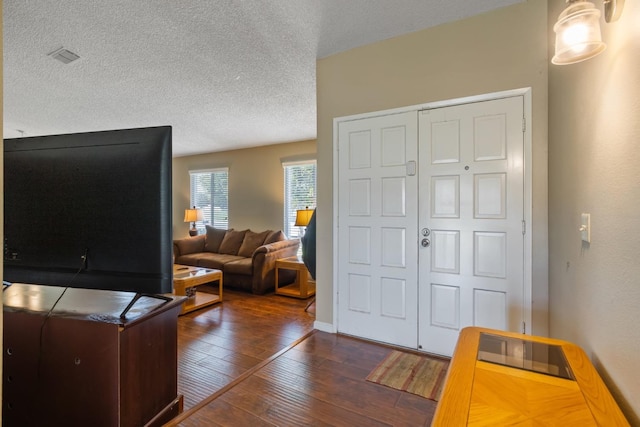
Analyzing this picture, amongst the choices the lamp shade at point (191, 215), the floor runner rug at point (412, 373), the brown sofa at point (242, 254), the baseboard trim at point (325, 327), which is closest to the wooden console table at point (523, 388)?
the floor runner rug at point (412, 373)

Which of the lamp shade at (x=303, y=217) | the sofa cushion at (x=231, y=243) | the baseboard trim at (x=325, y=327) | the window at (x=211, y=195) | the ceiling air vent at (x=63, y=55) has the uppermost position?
the ceiling air vent at (x=63, y=55)

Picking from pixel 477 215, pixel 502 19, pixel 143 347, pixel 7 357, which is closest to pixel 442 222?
pixel 477 215

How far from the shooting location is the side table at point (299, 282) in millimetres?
4211

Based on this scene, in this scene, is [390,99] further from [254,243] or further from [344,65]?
Answer: [254,243]

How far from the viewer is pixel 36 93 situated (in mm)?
3381

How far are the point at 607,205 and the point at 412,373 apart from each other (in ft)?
5.29

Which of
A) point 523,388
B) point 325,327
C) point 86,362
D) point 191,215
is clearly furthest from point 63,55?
point 191,215

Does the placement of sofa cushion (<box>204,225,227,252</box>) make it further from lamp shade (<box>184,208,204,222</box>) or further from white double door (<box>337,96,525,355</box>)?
white double door (<box>337,96,525,355</box>)

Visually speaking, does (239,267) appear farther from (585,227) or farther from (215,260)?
(585,227)

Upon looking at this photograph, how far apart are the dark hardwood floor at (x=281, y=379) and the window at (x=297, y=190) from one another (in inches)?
97.3

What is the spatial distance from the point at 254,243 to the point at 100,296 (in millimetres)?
3579

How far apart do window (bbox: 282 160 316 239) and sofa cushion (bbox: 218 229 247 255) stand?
0.85 metres

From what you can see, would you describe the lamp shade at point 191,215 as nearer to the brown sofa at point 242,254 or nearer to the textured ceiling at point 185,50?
the brown sofa at point 242,254

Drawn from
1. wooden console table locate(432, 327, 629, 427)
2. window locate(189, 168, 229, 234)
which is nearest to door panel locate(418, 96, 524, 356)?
wooden console table locate(432, 327, 629, 427)
